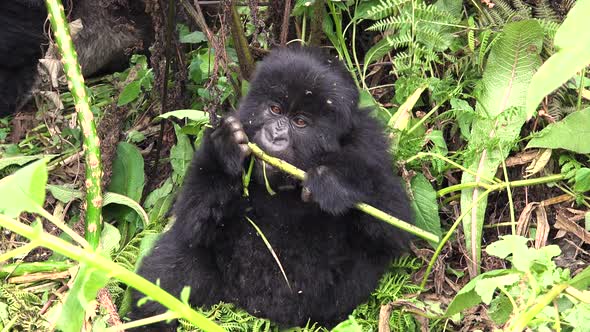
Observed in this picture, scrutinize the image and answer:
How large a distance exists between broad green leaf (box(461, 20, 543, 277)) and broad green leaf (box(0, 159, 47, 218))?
186 centimetres

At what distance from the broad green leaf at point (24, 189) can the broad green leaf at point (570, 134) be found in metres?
1.99

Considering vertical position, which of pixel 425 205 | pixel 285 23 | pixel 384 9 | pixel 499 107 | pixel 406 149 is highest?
pixel 384 9

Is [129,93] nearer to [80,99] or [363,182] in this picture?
[80,99]

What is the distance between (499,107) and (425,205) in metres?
0.48

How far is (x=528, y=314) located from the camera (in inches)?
57.9

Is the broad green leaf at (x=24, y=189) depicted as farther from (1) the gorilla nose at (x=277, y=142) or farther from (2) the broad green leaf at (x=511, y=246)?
(1) the gorilla nose at (x=277, y=142)

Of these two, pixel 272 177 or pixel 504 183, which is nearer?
pixel 272 177

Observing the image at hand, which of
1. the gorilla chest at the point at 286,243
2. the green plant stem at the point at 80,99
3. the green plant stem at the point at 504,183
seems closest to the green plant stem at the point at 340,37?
the green plant stem at the point at 504,183

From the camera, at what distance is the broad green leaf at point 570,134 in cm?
267

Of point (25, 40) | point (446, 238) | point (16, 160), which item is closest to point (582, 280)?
point (446, 238)

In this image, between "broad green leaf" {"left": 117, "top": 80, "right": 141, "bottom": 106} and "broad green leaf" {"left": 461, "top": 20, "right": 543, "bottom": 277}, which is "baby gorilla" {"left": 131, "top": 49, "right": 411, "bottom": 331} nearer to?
"broad green leaf" {"left": 461, "top": 20, "right": 543, "bottom": 277}

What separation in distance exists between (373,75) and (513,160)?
2.35ft

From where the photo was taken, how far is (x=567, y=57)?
0.92 metres

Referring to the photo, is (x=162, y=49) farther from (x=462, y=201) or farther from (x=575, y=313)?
(x=575, y=313)
